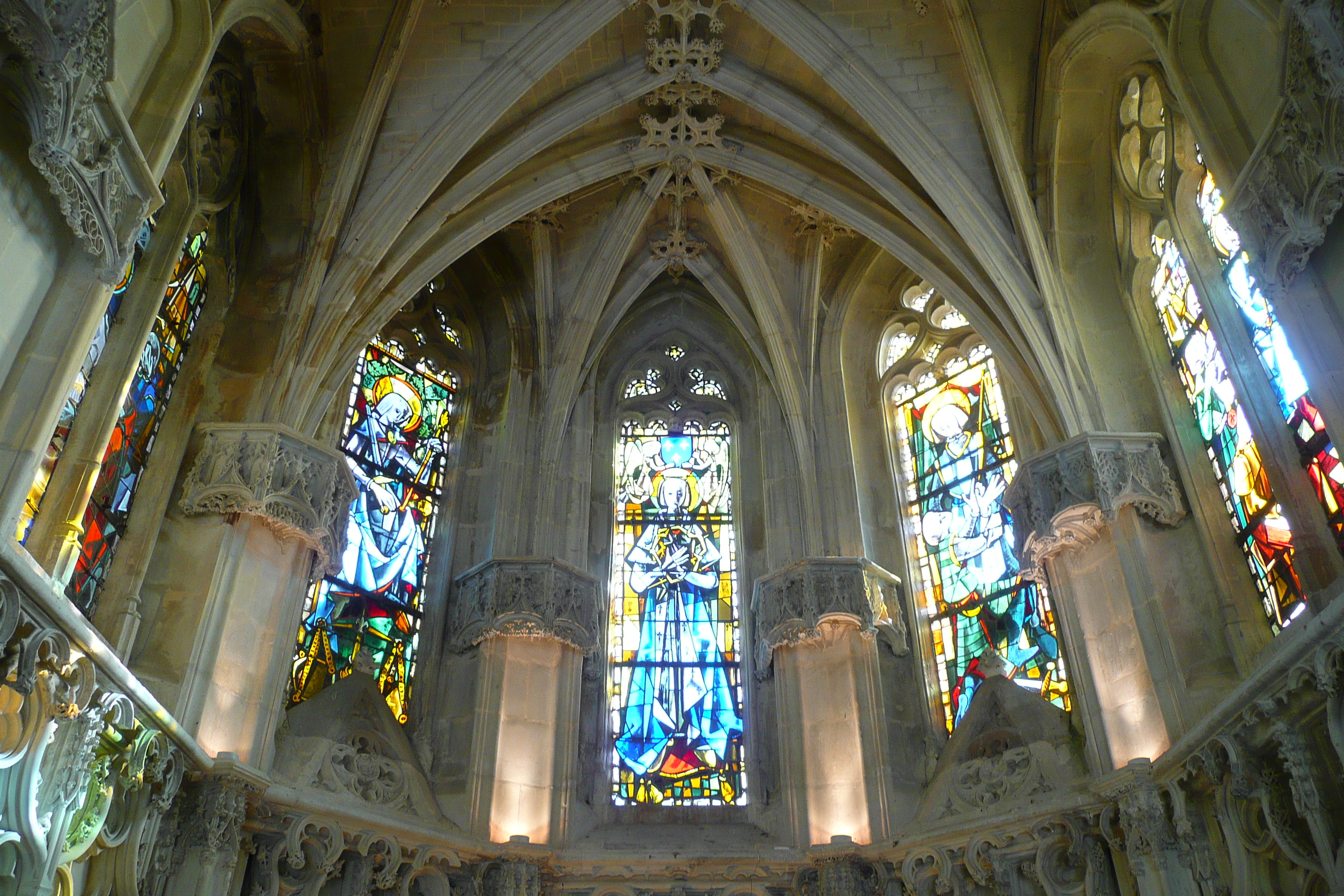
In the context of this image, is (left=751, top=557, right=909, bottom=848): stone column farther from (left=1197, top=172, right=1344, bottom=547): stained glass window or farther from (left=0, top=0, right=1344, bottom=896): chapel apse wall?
(left=1197, top=172, right=1344, bottom=547): stained glass window

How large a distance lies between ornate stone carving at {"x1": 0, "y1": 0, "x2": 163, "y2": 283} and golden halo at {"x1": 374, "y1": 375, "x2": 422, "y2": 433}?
5.53 m

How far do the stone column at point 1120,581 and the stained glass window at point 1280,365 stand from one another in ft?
4.18

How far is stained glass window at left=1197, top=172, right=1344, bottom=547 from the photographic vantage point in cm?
789

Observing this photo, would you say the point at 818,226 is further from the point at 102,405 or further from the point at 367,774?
the point at 102,405

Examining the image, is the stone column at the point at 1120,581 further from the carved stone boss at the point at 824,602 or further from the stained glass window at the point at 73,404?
the stained glass window at the point at 73,404

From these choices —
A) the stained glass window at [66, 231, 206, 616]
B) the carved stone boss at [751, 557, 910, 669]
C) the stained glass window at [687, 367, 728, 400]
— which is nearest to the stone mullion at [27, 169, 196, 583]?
the stained glass window at [66, 231, 206, 616]

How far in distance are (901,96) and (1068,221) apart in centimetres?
200

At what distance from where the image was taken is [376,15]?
11.2 meters

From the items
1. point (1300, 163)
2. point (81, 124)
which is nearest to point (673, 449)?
point (1300, 163)

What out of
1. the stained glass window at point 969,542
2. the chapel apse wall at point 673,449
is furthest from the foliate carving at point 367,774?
the stained glass window at point 969,542

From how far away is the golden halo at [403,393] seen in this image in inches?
505

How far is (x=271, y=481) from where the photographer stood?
961 centimetres

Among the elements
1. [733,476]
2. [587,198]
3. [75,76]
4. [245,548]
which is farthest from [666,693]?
[75,76]

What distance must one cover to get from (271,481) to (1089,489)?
21.9ft
